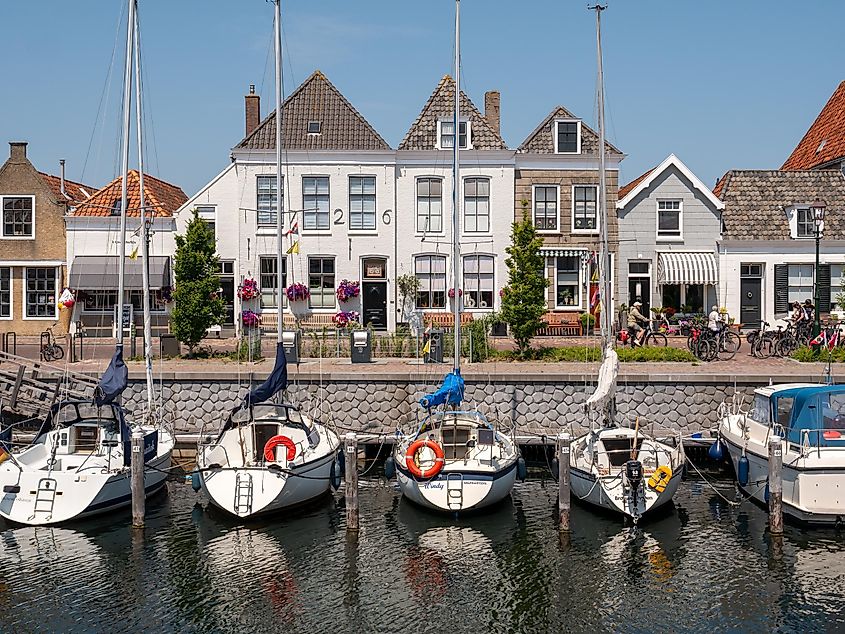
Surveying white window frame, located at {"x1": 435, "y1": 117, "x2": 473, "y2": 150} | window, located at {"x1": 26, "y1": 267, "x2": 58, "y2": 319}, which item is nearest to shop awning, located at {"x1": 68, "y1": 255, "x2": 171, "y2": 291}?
window, located at {"x1": 26, "y1": 267, "x2": 58, "y2": 319}

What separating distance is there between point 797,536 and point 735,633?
15.7 feet

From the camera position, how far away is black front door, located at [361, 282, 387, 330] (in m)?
37.3

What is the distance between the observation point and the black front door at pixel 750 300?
37.3 meters

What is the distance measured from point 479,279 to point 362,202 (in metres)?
5.57

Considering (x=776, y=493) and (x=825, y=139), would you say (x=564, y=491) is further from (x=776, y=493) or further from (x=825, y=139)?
(x=825, y=139)

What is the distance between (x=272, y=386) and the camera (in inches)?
863

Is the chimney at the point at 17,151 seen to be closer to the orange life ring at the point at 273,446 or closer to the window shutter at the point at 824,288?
the orange life ring at the point at 273,446

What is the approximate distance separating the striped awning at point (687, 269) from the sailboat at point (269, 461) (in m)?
19.6

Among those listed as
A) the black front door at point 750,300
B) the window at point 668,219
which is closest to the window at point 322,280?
the window at point 668,219

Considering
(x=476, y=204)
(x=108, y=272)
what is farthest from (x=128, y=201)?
(x=476, y=204)

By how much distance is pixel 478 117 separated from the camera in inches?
1492

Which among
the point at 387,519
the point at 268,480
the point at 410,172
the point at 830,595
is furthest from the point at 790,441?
the point at 410,172

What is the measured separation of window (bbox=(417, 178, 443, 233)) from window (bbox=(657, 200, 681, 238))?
29.0 feet

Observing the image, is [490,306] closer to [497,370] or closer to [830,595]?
[497,370]
